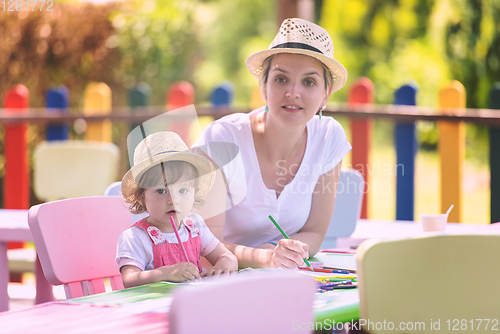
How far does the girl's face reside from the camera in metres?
1.65

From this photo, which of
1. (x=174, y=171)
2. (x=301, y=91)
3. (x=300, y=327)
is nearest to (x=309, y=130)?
(x=301, y=91)

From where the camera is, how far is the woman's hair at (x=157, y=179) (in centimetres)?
168

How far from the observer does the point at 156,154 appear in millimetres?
1688

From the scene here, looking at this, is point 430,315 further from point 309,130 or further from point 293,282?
point 309,130

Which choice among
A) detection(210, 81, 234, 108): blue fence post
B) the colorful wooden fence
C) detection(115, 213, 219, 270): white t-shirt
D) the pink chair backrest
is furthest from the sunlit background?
the pink chair backrest

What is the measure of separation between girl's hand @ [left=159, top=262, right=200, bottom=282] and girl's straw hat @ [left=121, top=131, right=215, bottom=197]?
296mm

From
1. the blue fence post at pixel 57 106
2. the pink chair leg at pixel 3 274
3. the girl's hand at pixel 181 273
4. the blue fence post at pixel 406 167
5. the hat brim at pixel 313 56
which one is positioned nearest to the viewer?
the girl's hand at pixel 181 273

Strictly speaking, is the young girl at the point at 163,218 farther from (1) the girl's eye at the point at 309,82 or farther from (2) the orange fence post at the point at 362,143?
(2) the orange fence post at the point at 362,143

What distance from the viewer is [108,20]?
746 cm

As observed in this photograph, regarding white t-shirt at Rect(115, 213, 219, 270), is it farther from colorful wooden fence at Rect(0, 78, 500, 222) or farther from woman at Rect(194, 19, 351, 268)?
colorful wooden fence at Rect(0, 78, 500, 222)

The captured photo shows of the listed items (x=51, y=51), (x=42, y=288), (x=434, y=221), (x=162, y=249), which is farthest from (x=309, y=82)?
(x=51, y=51)

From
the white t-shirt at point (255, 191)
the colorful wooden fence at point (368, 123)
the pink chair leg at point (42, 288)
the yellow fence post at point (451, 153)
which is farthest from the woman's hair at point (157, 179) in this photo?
the yellow fence post at point (451, 153)

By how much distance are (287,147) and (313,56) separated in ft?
1.26

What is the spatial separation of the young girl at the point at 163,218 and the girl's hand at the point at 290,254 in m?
0.14
